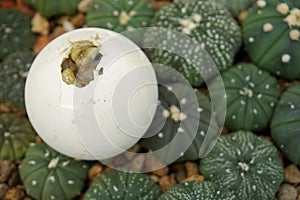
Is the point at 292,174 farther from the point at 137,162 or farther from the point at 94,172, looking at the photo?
the point at 94,172

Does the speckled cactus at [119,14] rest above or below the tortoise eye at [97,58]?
below

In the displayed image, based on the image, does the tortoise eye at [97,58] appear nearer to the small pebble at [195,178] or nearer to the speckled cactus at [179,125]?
the speckled cactus at [179,125]

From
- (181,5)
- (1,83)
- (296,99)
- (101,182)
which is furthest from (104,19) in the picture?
(296,99)

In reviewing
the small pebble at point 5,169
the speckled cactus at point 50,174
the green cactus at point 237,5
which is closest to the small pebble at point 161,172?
the speckled cactus at point 50,174

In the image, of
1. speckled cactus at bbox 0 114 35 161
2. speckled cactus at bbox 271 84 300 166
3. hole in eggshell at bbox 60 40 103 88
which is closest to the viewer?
hole in eggshell at bbox 60 40 103 88

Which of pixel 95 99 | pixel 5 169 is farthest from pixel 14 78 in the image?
pixel 95 99

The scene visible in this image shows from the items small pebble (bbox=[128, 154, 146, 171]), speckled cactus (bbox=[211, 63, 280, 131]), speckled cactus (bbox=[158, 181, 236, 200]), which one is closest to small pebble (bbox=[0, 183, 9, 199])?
small pebble (bbox=[128, 154, 146, 171])

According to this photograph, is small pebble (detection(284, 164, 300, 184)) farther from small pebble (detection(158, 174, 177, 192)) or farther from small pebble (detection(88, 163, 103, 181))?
small pebble (detection(88, 163, 103, 181))
